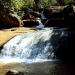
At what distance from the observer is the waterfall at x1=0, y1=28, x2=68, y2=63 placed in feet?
51.9

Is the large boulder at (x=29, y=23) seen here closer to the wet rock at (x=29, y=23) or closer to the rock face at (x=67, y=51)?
the wet rock at (x=29, y=23)

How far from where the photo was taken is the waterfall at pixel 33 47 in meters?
15.8

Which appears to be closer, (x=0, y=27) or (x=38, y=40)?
(x=38, y=40)

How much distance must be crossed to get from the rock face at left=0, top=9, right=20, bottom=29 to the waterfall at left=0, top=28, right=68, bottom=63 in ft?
17.4

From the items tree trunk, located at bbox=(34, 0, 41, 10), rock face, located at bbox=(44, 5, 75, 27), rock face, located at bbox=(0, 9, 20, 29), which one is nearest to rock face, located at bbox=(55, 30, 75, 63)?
rock face, located at bbox=(44, 5, 75, 27)

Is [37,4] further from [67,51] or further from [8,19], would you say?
[67,51]

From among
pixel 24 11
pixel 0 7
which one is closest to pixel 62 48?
pixel 0 7

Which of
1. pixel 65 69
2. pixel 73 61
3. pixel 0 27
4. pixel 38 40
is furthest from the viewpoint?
pixel 0 27

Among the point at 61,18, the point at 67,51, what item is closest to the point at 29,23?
the point at 61,18

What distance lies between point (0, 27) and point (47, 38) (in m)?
7.18

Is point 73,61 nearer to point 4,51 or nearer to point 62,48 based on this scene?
point 62,48

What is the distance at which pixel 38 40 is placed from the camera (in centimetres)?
1728

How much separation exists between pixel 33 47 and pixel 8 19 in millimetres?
7243

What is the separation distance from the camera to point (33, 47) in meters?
16.7
